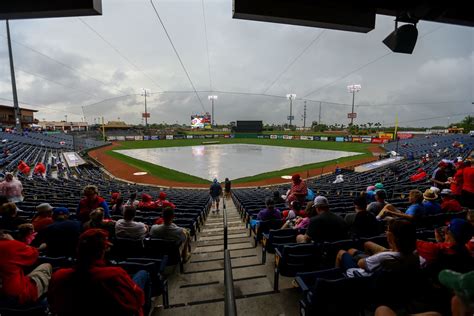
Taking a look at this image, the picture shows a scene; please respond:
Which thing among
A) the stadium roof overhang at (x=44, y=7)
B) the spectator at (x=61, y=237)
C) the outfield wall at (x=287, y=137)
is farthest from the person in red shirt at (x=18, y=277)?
the outfield wall at (x=287, y=137)

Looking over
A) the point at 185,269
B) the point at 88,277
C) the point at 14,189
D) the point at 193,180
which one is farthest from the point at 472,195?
the point at 193,180

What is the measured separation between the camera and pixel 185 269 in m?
4.38

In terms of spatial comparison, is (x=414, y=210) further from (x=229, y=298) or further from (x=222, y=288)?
(x=229, y=298)

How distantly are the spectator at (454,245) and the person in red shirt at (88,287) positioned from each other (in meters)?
3.50

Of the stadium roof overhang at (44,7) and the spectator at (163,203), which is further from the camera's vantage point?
the spectator at (163,203)

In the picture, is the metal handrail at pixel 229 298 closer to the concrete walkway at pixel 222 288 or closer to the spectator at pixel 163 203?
the concrete walkway at pixel 222 288

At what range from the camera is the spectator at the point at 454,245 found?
8.58 ft

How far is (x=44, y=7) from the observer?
10.3 ft

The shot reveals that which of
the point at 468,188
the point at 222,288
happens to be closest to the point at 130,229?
the point at 222,288

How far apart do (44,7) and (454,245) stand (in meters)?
6.19

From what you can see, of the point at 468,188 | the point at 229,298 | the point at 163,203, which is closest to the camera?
the point at 229,298

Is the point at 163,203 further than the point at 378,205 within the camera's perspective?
Yes

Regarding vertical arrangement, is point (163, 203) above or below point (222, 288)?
above

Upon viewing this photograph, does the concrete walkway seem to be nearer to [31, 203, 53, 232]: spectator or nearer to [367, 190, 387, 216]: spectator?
[31, 203, 53, 232]: spectator
